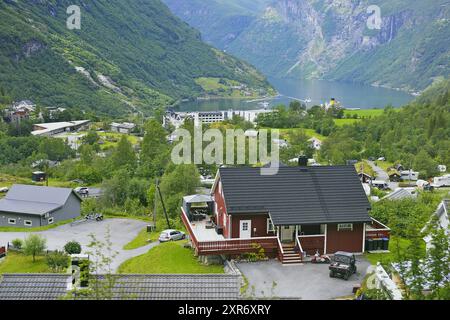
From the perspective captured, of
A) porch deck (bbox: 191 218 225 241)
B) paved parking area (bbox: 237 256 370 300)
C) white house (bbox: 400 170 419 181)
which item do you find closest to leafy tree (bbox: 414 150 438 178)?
white house (bbox: 400 170 419 181)

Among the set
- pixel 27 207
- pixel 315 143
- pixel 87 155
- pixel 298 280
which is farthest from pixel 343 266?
pixel 315 143

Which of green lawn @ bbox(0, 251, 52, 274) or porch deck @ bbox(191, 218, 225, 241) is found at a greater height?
porch deck @ bbox(191, 218, 225, 241)

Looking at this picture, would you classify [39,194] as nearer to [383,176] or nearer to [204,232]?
[204,232]

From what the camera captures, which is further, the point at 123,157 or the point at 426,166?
the point at 426,166

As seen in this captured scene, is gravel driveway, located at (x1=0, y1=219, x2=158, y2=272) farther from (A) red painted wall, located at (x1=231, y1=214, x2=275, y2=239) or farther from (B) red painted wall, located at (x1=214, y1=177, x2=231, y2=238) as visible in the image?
(A) red painted wall, located at (x1=231, y1=214, x2=275, y2=239)

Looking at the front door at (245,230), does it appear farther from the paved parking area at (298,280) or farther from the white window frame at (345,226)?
the white window frame at (345,226)

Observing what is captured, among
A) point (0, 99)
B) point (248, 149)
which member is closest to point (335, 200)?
point (248, 149)

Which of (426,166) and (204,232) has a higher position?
(426,166)
